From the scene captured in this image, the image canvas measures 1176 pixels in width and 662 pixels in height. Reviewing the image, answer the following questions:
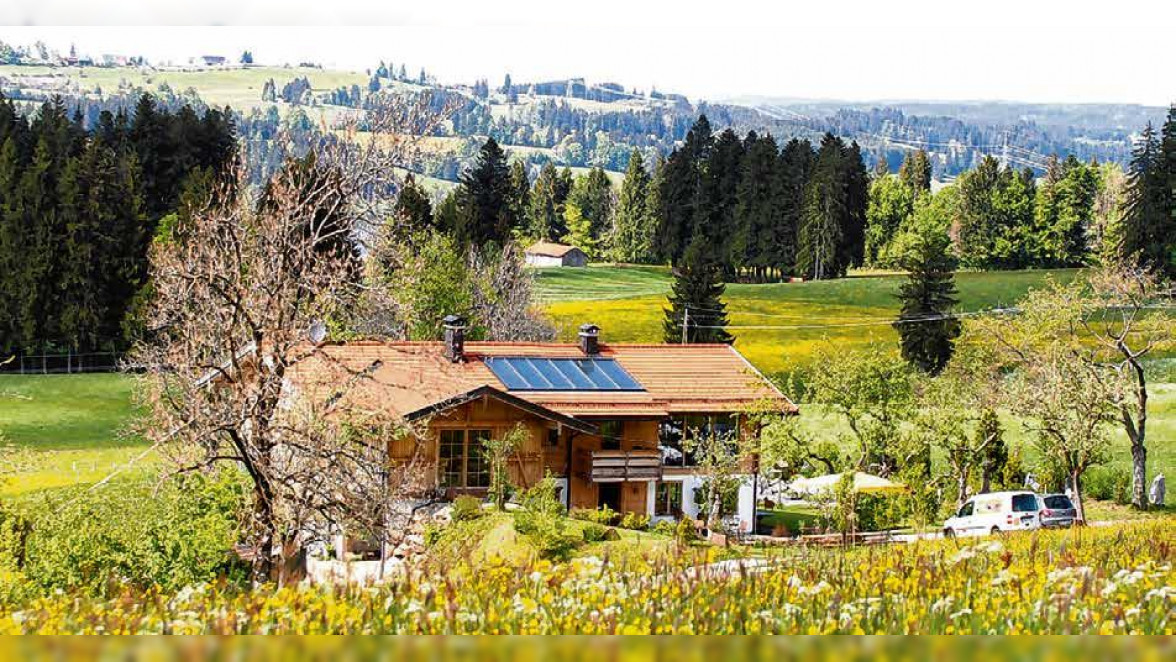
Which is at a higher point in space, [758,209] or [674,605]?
[674,605]

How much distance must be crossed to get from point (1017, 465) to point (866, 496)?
5.40 metres

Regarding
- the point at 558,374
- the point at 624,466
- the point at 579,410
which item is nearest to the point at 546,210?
the point at 558,374

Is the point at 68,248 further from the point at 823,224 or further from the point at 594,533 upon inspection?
the point at 823,224

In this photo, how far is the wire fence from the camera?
5603 centimetres

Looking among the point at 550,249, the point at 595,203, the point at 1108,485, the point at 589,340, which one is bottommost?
the point at 550,249

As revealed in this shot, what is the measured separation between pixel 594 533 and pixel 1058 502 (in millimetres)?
10026

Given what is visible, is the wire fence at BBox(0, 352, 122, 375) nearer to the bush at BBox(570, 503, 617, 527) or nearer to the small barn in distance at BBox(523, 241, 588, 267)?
the bush at BBox(570, 503, 617, 527)

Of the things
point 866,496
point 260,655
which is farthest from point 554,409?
point 260,655

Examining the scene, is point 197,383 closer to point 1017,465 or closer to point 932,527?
point 932,527

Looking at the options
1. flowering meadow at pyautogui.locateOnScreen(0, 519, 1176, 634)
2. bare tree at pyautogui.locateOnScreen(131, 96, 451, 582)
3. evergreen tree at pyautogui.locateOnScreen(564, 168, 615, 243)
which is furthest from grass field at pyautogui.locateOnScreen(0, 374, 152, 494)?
evergreen tree at pyautogui.locateOnScreen(564, 168, 615, 243)

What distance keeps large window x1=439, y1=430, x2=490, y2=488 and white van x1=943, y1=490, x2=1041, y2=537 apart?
35.6 ft

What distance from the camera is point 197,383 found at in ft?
51.5

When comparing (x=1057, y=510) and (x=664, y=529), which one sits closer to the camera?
(x=1057, y=510)

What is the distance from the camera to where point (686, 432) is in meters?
36.8
